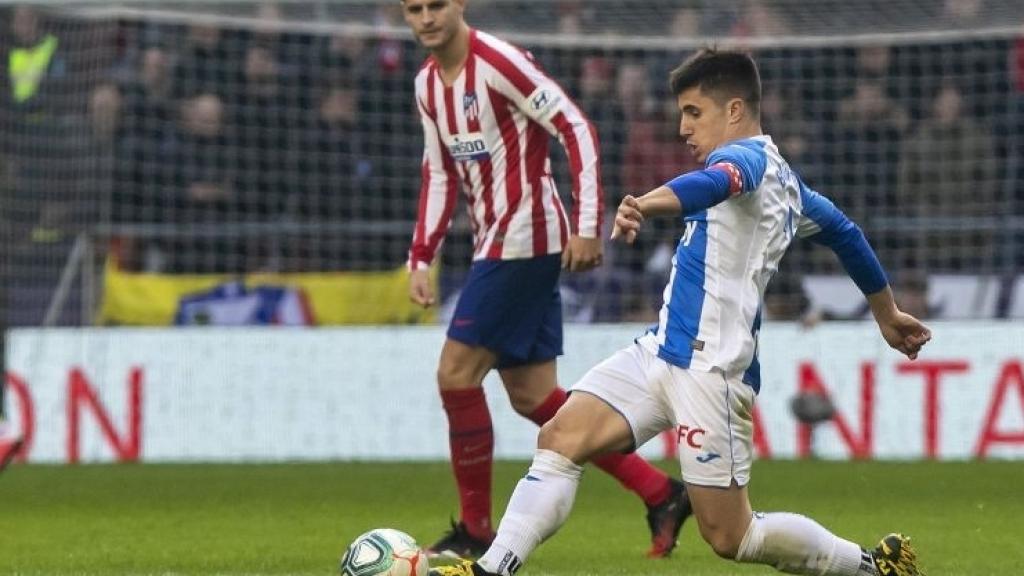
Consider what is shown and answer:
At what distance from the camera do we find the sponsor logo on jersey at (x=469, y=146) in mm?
7109

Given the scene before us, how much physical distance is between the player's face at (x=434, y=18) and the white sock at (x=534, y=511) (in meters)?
2.11

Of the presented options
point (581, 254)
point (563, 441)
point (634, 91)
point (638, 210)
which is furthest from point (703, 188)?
point (634, 91)

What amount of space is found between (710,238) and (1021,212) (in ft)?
27.7

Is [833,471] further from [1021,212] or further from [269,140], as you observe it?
[269,140]

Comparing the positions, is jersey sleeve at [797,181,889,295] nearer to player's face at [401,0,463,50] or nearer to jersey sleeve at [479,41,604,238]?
jersey sleeve at [479,41,604,238]

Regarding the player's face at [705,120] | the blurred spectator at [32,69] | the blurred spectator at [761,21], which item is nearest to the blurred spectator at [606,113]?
the blurred spectator at [761,21]

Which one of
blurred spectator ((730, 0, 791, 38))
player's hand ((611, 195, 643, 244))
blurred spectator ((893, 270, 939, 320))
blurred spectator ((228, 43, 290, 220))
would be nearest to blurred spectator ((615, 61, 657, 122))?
blurred spectator ((730, 0, 791, 38))

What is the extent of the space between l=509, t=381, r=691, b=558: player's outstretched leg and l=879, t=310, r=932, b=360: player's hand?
1.34 m

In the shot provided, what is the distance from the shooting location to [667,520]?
688 centimetres

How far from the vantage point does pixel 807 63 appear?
1359 centimetres

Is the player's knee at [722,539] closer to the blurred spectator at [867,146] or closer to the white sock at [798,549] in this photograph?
the white sock at [798,549]

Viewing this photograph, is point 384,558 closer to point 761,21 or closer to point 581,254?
point 581,254

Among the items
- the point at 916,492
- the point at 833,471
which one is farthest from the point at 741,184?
the point at 833,471

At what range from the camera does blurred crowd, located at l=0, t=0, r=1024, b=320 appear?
43.1ft
